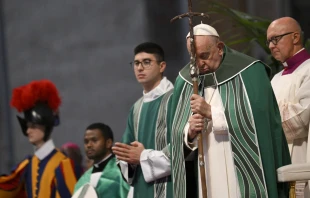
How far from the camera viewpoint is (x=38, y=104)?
29.5 ft

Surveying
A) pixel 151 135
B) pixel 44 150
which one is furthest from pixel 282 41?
pixel 44 150

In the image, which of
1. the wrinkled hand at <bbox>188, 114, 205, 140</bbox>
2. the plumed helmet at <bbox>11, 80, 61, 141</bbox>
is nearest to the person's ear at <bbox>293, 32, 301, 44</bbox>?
the wrinkled hand at <bbox>188, 114, 205, 140</bbox>

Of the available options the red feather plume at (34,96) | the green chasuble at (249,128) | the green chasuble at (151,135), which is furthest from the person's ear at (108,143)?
the green chasuble at (249,128)

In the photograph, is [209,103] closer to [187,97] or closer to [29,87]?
[187,97]

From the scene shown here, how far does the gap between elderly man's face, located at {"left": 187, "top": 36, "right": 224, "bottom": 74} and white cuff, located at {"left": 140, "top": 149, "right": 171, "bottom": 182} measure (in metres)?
0.99

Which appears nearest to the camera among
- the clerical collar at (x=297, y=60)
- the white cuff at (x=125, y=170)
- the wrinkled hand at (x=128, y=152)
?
the clerical collar at (x=297, y=60)

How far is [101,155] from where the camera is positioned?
333 inches

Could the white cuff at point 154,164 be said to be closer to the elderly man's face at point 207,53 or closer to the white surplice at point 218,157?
the white surplice at point 218,157

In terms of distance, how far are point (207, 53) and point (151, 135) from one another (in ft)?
4.34

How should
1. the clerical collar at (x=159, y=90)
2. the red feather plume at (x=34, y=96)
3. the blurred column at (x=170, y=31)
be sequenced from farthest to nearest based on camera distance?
the blurred column at (x=170, y=31)
the red feather plume at (x=34, y=96)
the clerical collar at (x=159, y=90)

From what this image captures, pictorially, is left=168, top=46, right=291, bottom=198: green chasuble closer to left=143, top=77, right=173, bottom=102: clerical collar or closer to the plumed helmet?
left=143, top=77, right=173, bottom=102: clerical collar

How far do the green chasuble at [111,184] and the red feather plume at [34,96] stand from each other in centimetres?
117

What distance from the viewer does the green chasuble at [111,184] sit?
8117 millimetres

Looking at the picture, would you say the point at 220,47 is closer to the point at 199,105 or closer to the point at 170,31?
the point at 199,105
